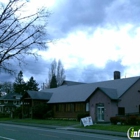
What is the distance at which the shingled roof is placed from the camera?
153 ft

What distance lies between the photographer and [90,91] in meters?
53.2

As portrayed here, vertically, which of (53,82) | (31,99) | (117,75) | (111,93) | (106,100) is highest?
(53,82)

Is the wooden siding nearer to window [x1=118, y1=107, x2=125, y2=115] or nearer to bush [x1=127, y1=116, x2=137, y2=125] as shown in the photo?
window [x1=118, y1=107, x2=125, y2=115]

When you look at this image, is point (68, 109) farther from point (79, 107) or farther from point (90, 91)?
point (90, 91)

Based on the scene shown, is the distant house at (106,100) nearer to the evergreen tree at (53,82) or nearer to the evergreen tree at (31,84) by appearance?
the evergreen tree at (53,82)

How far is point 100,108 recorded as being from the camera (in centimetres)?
4669

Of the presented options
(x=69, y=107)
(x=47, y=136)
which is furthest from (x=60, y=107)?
(x=47, y=136)

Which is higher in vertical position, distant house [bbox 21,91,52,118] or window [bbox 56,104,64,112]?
distant house [bbox 21,91,52,118]

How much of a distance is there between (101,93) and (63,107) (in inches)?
501

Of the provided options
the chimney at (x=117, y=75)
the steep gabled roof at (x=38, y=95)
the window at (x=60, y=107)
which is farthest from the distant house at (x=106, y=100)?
the chimney at (x=117, y=75)

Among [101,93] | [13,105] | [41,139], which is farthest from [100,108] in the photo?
[13,105]

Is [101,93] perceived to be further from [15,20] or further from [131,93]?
[15,20]

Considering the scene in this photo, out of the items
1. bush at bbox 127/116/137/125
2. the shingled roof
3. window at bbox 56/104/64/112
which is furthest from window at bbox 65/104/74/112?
bush at bbox 127/116/137/125

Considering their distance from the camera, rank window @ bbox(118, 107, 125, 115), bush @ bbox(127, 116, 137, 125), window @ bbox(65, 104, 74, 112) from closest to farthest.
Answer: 1. bush @ bbox(127, 116, 137, 125)
2. window @ bbox(118, 107, 125, 115)
3. window @ bbox(65, 104, 74, 112)
